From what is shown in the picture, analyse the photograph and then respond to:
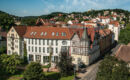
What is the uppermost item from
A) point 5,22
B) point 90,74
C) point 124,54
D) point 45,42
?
point 5,22

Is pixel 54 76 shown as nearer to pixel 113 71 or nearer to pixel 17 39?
pixel 113 71

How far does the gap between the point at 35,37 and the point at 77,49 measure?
16.2 meters

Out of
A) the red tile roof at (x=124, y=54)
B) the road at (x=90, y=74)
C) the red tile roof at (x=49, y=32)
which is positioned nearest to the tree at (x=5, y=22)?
the red tile roof at (x=49, y=32)

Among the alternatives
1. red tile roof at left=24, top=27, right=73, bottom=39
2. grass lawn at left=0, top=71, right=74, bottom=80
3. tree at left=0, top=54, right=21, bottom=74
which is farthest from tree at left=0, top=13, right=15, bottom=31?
grass lawn at left=0, top=71, right=74, bottom=80

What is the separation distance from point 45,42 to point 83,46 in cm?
1410

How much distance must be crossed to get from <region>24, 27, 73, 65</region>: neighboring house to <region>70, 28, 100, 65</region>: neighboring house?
9.33 feet

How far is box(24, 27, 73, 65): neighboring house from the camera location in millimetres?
57000

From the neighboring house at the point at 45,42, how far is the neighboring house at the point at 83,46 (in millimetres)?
2844

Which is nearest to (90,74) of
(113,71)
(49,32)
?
(113,71)

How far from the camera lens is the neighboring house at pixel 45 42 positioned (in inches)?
2244

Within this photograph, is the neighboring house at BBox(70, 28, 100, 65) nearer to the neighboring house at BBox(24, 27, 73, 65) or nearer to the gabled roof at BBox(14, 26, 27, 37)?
the neighboring house at BBox(24, 27, 73, 65)

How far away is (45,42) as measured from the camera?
57750 mm

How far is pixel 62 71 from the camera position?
46.1 m

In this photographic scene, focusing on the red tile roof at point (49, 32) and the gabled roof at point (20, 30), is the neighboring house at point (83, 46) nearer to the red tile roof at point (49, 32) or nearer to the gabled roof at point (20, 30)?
the red tile roof at point (49, 32)
